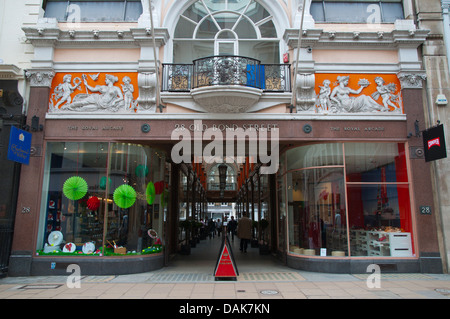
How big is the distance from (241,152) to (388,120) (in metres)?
5.11

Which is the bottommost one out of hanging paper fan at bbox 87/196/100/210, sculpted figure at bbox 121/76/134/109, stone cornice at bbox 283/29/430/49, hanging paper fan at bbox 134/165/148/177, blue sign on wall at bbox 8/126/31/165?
hanging paper fan at bbox 87/196/100/210

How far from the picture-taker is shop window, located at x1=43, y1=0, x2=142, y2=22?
11.1 metres

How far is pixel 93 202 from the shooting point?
9953 mm

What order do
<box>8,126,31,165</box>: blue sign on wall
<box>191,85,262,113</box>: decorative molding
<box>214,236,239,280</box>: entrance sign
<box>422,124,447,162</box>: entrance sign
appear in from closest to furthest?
<box>214,236,239,280</box>: entrance sign < <box>8,126,31,165</box>: blue sign on wall < <box>422,124,447,162</box>: entrance sign < <box>191,85,262,113</box>: decorative molding

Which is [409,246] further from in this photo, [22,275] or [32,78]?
[32,78]

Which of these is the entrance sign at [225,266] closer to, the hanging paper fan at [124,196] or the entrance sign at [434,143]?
the hanging paper fan at [124,196]

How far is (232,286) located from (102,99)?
6.77m

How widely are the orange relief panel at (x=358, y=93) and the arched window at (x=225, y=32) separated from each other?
82.3 inches

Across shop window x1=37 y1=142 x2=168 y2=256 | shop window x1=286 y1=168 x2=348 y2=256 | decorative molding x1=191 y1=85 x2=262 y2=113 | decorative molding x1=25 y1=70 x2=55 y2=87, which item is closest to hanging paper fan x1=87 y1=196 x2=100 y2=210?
shop window x1=37 y1=142 x2=168 y2=256

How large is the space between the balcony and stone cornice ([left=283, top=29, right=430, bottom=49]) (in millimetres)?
993

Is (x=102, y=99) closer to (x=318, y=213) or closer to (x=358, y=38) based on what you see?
(x=318, y=213)

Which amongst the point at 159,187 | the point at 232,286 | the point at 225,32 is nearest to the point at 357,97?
the point at 225,32

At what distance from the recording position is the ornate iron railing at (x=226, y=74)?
9789 mm

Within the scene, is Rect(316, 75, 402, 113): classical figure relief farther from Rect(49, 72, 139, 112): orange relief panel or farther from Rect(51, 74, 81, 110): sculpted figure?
Rect(51, 74, 81, 110): sculpted figure
